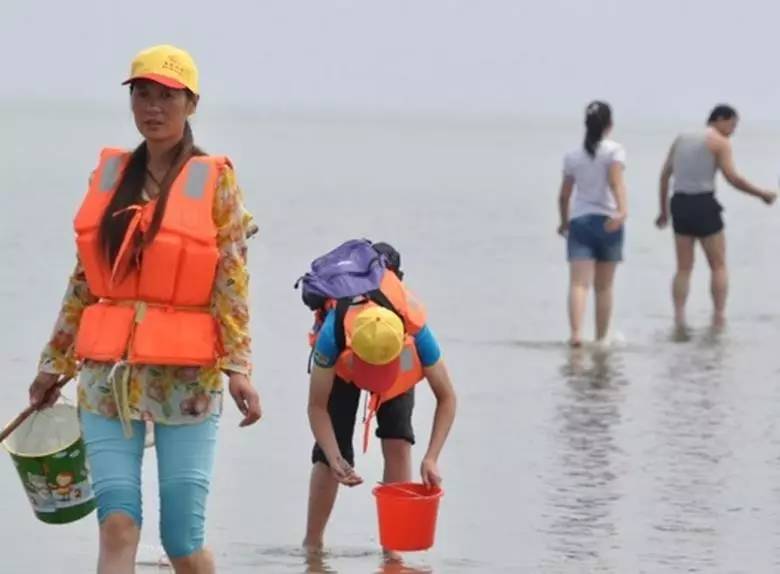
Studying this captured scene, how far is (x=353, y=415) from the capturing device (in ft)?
25.3

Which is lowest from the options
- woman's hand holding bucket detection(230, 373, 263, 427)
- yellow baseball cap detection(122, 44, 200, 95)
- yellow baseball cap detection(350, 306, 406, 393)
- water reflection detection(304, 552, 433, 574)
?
water reflection detection(304, 552, 433, 574)

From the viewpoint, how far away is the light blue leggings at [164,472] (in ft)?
19.7

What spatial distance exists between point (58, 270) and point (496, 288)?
330 centimetres

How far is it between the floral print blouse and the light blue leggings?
4cm

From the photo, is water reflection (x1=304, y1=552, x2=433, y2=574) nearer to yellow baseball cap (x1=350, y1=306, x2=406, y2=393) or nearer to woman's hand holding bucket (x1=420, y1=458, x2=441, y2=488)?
woman's hand holding bucket (x1=420, y1=458, x2=441, y2=488)

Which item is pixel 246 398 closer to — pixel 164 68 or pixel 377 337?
pixel 164 68

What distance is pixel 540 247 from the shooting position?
24.0 m

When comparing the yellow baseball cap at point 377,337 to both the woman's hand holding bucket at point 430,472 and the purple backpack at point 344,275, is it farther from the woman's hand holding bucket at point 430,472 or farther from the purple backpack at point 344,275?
the woman's hand holding bucket at point 430,472

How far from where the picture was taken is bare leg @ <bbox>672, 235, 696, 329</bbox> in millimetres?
15977

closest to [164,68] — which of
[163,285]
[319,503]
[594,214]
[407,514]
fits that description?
[163,285]

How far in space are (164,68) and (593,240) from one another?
843 cm

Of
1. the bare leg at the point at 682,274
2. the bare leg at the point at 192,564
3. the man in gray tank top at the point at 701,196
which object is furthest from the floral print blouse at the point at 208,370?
the bare leg at the point at 682,274

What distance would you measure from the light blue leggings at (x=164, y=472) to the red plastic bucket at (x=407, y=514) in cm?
127

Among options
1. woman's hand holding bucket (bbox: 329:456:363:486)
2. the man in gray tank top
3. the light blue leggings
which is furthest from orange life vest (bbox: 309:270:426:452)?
the man in gray tank top
